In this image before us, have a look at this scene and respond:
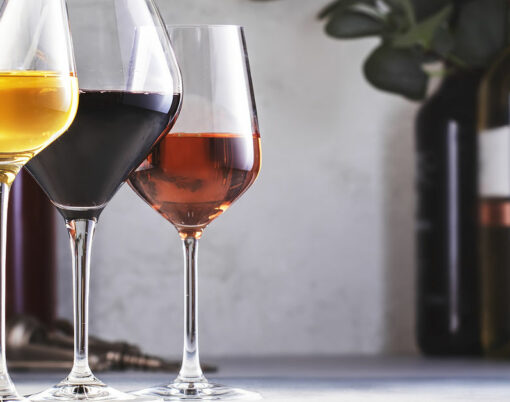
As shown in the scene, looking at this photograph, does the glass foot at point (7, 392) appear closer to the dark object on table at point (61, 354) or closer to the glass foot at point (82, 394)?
the glass foot at point (82, 394)

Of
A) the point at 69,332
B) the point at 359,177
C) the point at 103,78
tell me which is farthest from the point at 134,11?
the point at 359,177

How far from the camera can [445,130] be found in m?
1.08

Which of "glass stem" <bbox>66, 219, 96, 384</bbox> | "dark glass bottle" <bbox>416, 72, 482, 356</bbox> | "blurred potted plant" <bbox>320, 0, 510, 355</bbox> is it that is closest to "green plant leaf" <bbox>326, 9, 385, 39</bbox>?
"blurred potted plant" <bbox>320, 0, 510, 355</bbox>

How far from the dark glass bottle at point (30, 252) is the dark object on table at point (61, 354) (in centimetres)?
8

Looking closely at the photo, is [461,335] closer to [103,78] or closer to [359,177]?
[359,177]

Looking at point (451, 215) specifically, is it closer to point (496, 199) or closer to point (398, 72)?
point (496, 199)

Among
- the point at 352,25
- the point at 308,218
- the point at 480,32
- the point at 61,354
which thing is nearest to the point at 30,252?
the point at 61,354

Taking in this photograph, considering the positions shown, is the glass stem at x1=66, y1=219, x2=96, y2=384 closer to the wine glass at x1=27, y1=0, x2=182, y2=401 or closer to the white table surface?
the wine glass at x1=27, y1=0, x2=182, y2=401

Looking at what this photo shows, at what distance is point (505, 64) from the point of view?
1051 mm

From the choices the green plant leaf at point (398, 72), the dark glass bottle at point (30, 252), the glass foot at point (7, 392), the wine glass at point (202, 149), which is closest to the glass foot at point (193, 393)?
the wine glass at point (202, 149)

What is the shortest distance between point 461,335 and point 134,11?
56cm

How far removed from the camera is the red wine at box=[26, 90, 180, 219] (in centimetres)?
70

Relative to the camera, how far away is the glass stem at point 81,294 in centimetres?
68

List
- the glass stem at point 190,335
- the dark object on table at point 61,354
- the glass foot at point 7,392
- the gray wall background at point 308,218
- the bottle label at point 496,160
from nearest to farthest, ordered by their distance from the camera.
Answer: the glass foot at point 7,392 < the glass stem at point 190,335 < the dark object on table at point 61,354 < the bottle label at point 496,160 < the gray wall background at point 308,218
